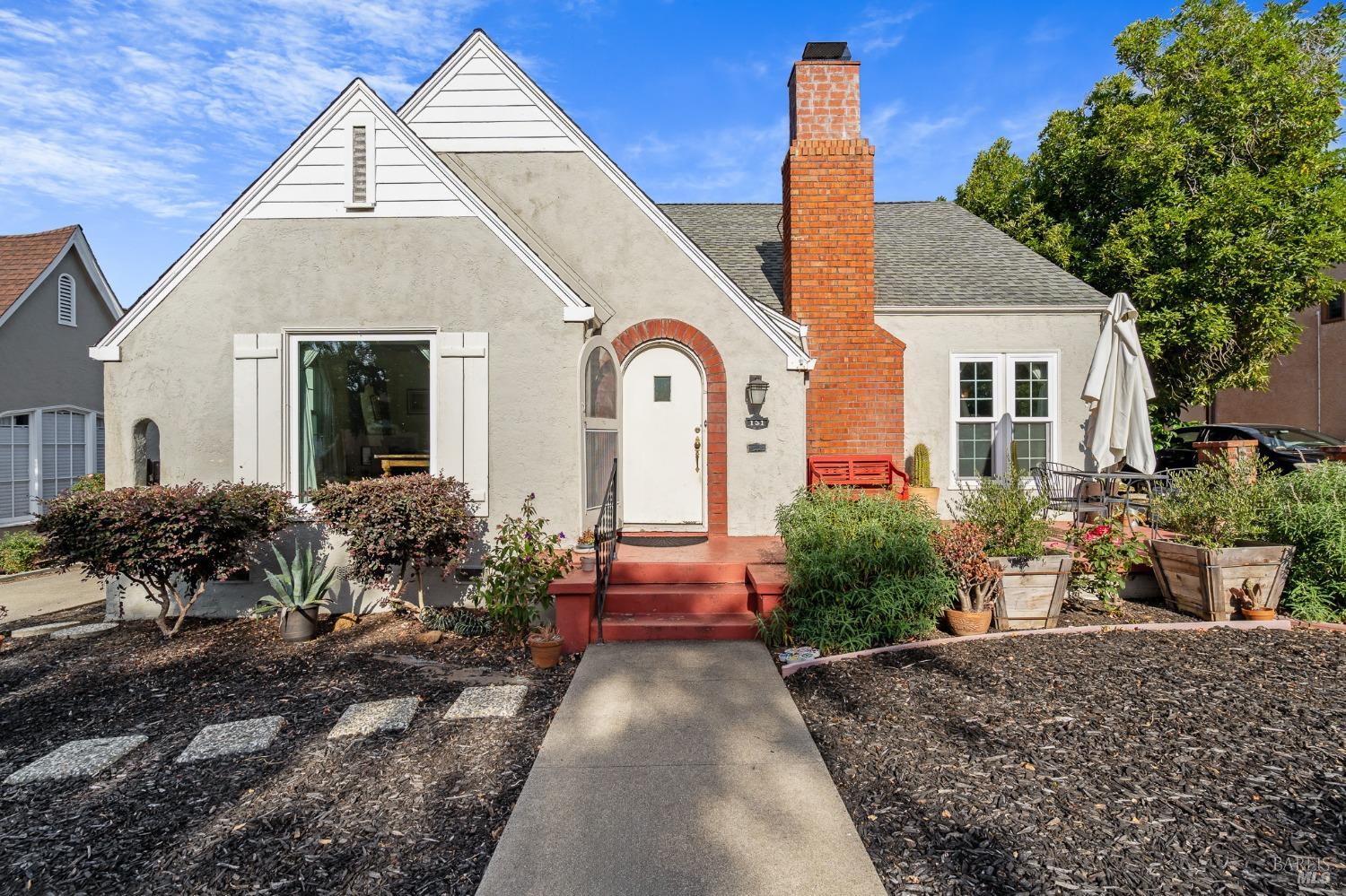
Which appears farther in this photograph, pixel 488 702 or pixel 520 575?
pixel 520 575

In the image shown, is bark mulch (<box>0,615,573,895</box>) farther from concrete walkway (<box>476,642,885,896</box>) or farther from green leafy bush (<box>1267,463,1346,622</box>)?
green leafy bush (<box>1267,463,1346,622</box>)

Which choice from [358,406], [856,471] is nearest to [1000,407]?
[856,471]

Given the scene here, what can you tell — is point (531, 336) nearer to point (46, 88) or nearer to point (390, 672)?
point (390, 672)

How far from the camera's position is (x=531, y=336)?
255 inches

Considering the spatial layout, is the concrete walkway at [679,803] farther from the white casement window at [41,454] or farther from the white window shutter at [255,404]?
the white casement window at [41,454]

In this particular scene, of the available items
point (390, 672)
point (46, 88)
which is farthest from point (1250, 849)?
point (46, 88)

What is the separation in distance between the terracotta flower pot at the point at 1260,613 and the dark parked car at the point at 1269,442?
30.1 feet

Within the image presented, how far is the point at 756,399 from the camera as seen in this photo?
734 centimetres

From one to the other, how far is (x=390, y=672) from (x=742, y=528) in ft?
12.9

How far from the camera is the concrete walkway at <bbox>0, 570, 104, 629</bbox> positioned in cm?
748

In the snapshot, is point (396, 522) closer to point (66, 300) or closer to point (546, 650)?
point (546, 650)

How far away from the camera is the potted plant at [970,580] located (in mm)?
5285

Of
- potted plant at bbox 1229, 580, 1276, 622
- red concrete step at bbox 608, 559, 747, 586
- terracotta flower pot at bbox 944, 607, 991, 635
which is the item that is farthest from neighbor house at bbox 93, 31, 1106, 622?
potted plant at bbox 1229, 580, 1276, 622

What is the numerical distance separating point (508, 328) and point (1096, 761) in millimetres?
5585
